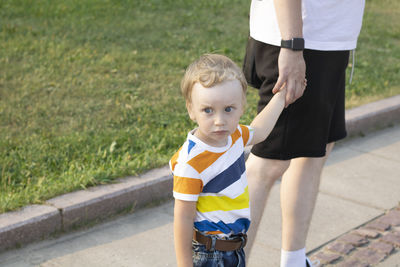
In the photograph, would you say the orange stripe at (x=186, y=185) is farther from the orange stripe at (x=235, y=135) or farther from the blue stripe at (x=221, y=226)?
the orange stripe at (x=235, y=135)

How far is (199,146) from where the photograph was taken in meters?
2.16

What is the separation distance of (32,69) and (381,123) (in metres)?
3.49

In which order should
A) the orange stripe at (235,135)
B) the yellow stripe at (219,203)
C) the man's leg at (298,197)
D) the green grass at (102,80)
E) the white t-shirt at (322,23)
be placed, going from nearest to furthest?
the yellow stripe at (219,203), the orange stripe at (235,135), the white t-shirt at (322,23), the man's leg at (298,197), the green grass at (102,80)

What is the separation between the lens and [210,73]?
210 cm

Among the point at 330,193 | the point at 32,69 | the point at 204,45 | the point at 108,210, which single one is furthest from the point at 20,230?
the point at 204,45

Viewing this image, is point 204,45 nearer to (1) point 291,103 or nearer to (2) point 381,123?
(2) point 381,123

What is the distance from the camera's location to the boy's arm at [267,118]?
250 centimetres

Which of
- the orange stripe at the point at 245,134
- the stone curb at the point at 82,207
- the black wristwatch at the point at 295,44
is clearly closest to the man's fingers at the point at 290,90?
the black wristwatch at the point at 295,44

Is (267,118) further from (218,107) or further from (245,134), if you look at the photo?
(218,107)

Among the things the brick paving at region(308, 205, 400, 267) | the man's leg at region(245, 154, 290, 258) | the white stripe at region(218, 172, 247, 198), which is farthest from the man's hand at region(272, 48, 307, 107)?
the brick paving at region(308, 205, 400, 267)

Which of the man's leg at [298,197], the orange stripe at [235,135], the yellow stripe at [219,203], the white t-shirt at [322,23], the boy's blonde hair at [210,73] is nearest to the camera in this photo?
the boy's blonde hair at [210,73]

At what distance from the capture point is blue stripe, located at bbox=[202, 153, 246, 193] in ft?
7.16

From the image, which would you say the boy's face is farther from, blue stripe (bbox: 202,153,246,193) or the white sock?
the white sock

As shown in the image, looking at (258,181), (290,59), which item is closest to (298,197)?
(258,181)
